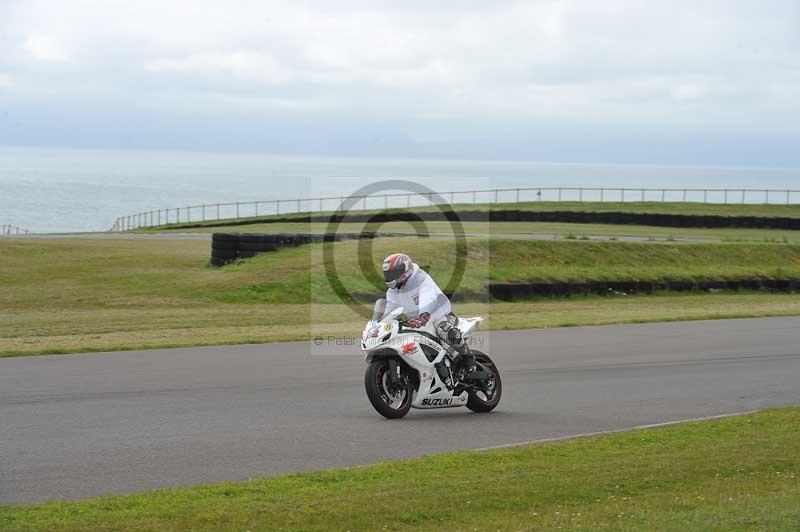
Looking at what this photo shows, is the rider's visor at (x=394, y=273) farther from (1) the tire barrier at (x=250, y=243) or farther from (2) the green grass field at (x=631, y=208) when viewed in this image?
(2) the green grass field at (x=631, y=208)

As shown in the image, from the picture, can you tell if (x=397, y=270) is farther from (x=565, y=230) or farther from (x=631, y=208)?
(x=631, y=208)

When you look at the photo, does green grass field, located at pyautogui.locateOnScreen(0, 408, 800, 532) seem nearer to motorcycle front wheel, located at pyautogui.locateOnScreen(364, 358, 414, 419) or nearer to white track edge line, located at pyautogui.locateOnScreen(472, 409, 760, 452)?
white track edge line, located at pyautogui.locateOnScreen(472, 409, 760, 452)

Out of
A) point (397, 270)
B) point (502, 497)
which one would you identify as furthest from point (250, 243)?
point (502, 497)

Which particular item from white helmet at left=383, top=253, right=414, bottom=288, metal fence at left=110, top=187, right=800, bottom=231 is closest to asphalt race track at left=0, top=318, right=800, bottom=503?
white helmet at left=383, top=253, right=414, bottom=288

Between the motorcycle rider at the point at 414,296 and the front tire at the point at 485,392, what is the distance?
0.80m

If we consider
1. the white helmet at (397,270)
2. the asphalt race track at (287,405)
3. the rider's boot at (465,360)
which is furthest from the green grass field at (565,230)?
the white helmet at (397,270)

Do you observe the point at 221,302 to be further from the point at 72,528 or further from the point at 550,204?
the point at 550,204

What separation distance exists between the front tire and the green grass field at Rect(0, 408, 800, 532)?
242cm

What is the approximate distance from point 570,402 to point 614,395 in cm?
87


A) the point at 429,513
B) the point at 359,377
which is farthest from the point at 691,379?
the point at 429,513

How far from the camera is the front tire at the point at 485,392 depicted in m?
12.7

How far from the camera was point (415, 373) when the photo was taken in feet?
40.0

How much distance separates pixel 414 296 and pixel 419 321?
29 cm

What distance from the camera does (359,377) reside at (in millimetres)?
15422
